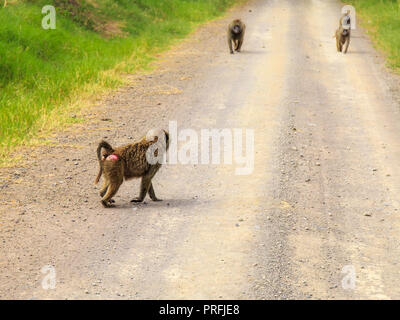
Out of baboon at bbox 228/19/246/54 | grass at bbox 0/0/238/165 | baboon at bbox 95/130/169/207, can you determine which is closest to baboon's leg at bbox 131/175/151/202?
baboon at bbox 95/130/169/207

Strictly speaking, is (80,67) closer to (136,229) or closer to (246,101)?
(246,101)

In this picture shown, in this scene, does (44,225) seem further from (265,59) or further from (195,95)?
(265,59)

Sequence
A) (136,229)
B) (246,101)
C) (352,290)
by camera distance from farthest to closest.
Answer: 1. (246,101)
2. (136,229)
3. (352,290)

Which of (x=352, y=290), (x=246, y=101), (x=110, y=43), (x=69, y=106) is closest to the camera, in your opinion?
(x=352, y=290)

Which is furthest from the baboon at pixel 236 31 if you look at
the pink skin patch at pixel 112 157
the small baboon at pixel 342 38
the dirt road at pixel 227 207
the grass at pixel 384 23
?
the pink skin patch at pixel 112 157

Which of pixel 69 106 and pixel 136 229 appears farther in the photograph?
pixel 69 106

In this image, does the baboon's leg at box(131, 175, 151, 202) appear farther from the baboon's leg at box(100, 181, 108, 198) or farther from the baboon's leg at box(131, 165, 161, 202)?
the baboon's leg at box(100, 181, 108, 198)

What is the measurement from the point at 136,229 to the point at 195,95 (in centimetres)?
759

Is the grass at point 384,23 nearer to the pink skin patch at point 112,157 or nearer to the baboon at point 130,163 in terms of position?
the baboon at point 130,163

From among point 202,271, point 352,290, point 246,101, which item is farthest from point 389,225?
point 246,101

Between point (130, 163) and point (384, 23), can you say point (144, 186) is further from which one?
point (384, 23)

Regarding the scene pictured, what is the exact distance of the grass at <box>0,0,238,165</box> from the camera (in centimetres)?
1224

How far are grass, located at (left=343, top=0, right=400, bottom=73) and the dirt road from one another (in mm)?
4071

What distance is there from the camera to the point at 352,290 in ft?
20.7
